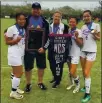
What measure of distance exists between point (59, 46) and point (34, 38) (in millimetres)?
602

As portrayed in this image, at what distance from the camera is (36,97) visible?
7.03 meters

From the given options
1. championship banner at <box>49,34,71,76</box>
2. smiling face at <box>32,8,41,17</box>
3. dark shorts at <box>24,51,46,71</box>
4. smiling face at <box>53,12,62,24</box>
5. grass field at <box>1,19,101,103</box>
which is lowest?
grass field at <box>1,19,101,103</box>

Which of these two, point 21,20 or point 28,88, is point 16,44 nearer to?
point 21,20

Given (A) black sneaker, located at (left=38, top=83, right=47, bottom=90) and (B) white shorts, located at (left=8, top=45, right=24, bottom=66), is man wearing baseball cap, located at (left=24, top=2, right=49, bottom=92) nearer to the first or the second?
(A) black sneaker, located at (left=38, top=83, right=47, bottom=90)

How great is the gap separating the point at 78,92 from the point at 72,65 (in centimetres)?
73

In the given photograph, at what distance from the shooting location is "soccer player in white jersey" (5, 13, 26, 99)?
258 inches

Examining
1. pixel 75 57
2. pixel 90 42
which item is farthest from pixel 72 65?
pixel 90 42

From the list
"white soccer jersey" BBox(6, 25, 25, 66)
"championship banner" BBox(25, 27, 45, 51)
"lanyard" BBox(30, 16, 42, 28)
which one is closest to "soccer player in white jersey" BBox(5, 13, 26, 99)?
"white soccer jersey" BBox(6, 25, 25, 66)

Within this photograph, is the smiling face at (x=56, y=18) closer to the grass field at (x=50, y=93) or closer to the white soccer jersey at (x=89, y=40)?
the white soccer jersey at (x=89, y=40)

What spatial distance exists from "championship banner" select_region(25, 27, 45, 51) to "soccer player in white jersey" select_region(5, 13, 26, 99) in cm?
20

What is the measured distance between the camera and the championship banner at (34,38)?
22.7 ft

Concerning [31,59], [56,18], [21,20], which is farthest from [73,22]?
[31,59]

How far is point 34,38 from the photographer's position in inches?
277

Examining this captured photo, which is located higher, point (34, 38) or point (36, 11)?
point (36, 11)
